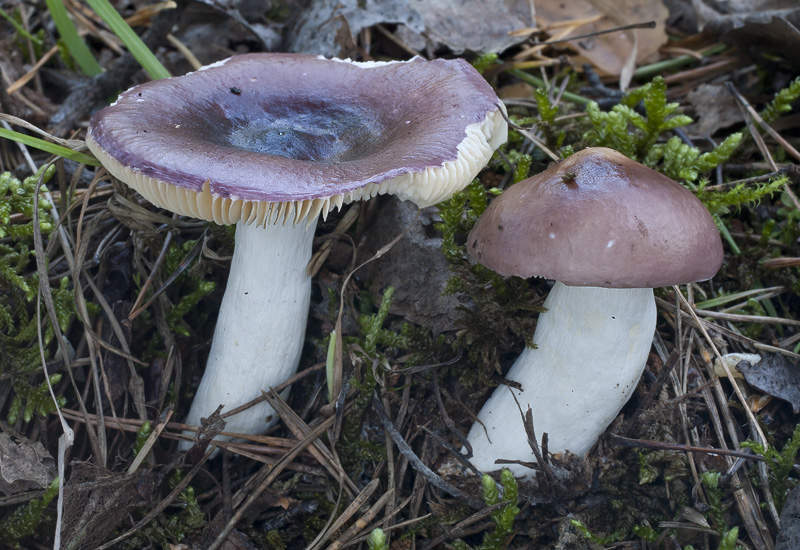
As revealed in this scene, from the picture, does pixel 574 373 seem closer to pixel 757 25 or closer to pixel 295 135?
pixel 295 135

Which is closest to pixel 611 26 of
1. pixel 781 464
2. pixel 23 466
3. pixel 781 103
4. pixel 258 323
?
pixel 781 103

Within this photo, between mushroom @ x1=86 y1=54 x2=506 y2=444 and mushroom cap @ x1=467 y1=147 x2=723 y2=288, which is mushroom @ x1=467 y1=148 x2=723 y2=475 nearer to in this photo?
mushroom cap @ x1=467 y1=147 x2=723 y2=288

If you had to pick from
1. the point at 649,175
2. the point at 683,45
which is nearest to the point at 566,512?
the point at 649,175

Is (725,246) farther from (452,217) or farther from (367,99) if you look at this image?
(367,99)

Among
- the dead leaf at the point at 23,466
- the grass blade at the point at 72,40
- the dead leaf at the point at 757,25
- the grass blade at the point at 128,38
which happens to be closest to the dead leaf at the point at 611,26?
the dead leaf at the point at 757,25

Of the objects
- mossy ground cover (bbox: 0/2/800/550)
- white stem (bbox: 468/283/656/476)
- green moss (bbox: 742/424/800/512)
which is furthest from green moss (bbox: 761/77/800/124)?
green moss (bbox: 742/424/800/512)

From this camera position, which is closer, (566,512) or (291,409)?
(566,512)
